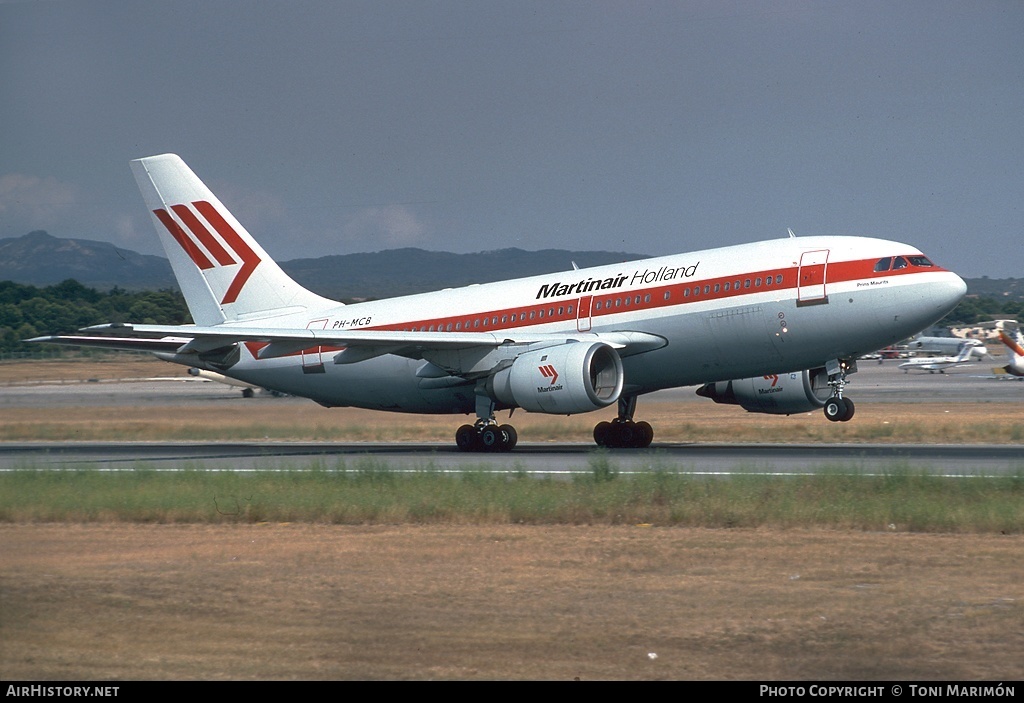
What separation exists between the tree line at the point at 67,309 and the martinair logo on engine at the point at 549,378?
36546mm

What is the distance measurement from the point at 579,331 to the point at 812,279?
17.9ft

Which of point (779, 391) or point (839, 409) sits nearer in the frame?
point (839, 409)

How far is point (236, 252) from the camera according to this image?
1356 inches

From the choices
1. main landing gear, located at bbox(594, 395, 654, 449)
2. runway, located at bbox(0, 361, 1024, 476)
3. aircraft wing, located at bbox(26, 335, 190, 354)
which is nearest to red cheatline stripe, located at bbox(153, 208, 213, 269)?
aircraft wing, located at bbox(26, 335, 190, 354)

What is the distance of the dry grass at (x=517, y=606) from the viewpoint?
29.1 feet

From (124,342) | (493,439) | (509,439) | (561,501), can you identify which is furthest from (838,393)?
(124,342)

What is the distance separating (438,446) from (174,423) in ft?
38.5

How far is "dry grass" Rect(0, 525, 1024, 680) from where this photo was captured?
8.87 metres

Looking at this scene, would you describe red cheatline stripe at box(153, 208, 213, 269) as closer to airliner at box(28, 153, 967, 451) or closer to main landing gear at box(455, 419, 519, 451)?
airliner at box(28, 153, 967, 451)

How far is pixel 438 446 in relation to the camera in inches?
1289

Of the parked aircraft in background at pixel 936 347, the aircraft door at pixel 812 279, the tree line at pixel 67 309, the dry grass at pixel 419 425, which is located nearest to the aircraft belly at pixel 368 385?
the dry grass at pixel 419 425

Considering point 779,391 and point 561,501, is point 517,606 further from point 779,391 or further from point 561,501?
point 779,391
